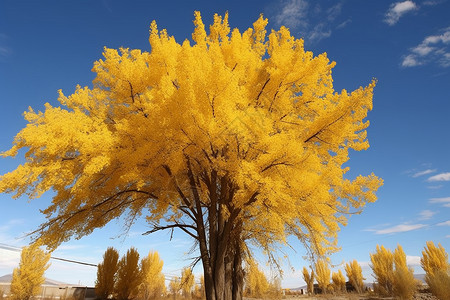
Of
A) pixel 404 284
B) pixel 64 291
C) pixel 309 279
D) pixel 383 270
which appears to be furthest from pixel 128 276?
pixel 309 279

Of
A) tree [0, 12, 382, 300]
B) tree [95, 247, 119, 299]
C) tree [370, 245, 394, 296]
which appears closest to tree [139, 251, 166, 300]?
tree [95, 247, 119, 299]

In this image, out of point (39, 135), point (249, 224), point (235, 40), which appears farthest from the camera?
point (249, 224)

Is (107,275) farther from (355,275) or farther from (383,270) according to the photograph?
(355,275)

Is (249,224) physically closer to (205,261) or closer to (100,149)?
(205,261)

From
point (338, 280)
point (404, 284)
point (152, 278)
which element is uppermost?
point (152, 278)

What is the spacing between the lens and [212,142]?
6.02 meters

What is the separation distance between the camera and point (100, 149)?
6859mm

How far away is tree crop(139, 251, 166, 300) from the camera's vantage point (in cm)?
1607

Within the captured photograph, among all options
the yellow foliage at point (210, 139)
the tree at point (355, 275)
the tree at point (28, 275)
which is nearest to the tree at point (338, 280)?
the tree at point (355, 275)

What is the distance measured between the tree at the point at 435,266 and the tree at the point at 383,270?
7.58 feet

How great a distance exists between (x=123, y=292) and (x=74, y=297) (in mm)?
2537

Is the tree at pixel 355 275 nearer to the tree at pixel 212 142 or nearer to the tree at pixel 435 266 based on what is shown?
the tree at pixel 435 266

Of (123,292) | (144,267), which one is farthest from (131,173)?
(144,267)

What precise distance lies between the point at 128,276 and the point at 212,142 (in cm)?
1145
